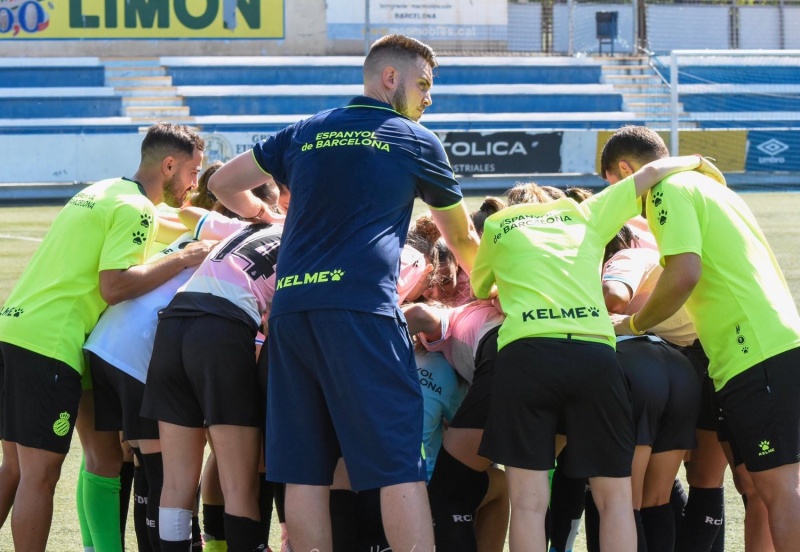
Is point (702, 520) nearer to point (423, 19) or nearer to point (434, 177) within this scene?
point (434, 177)

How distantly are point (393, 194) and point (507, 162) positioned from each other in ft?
68.7

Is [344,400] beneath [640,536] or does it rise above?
above

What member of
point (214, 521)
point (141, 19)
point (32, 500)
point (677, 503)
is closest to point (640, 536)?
point (677, 503)

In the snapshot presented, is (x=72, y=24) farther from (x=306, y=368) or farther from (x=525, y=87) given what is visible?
(x=306, y=368)

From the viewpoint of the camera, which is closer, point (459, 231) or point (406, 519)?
point (406, 519)

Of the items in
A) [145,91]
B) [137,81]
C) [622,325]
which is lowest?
[622,325]

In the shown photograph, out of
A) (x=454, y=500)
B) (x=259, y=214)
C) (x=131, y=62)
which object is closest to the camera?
(x=454, y=500)

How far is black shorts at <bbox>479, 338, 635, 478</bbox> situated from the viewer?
144 inches

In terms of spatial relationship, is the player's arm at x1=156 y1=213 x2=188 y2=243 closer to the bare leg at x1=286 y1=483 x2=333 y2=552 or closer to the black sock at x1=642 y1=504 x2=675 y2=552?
the bare leg at x1=286 y1=483 x2=333 y2=552

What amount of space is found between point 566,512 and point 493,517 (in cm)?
29

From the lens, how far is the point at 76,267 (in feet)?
13.8

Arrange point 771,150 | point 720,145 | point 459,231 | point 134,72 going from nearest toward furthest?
point 459,231 < point 720,145 < point 771,150 < point 134,72

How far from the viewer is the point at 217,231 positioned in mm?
4441

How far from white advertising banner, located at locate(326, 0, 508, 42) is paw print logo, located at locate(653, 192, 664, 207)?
26247mm
